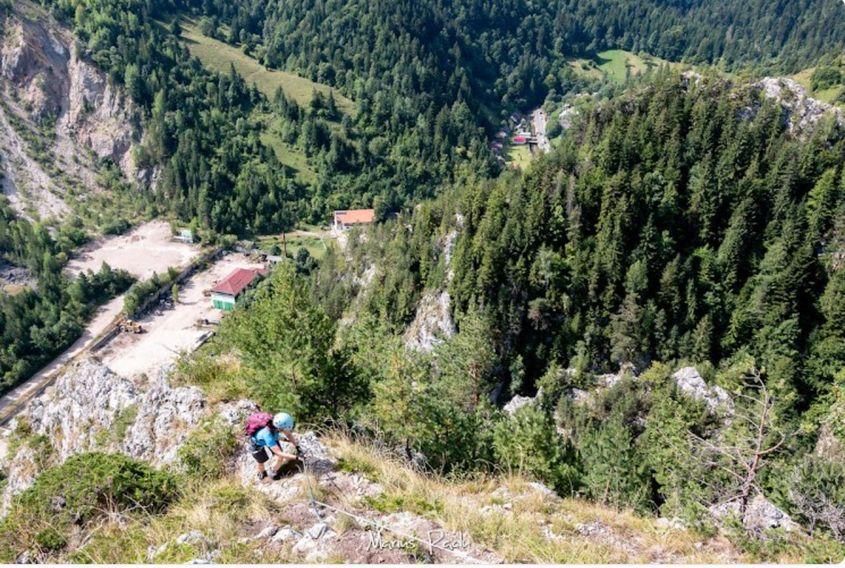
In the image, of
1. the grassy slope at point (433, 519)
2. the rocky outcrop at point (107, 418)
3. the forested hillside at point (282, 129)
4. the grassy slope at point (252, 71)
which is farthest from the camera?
the grassy slope at point (252, 71)

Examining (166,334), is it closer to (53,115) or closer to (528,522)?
(53,115)

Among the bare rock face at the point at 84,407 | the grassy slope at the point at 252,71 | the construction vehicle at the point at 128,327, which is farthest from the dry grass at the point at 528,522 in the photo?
the grassy slope at the point at 252,71

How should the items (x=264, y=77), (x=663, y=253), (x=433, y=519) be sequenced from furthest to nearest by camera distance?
1. (x=264, y=77)
2. (x=663, y=253)
3. (x=433, y=519)

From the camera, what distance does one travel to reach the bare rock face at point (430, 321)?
62250 millimetres

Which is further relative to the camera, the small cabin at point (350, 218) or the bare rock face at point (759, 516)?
the small cabin at point (350, 218)

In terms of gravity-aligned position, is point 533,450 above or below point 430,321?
above

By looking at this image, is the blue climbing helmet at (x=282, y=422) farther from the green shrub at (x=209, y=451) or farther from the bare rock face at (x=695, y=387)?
the bare rock face at (x=695, y=387)

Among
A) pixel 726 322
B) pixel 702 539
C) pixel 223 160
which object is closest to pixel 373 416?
pixel 702 539

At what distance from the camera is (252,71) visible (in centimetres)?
17862

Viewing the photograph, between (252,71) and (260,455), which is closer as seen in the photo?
(260,455)

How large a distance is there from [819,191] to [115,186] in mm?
151938

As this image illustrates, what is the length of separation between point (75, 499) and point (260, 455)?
415 cm

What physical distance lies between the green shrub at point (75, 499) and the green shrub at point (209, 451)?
4.15ft

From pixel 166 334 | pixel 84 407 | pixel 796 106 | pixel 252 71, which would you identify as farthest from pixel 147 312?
pixel 796 106
